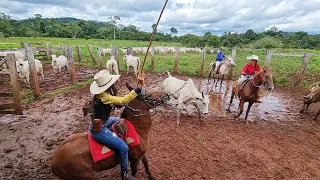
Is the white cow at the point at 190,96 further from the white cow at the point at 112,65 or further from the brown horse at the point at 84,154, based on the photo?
the white cow at the point at 112,65

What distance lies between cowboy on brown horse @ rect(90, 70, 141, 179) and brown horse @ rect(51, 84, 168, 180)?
0.79ft

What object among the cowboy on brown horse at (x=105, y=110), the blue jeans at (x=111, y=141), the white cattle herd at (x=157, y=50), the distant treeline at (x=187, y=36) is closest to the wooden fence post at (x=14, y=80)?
the cowboy on brown horse at (x=105, y=110)

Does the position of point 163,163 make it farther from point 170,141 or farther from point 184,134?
point 184,134

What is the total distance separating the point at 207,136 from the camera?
6.45 meters

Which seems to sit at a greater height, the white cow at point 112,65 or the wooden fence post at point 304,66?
the wooden fence post at point 304,66

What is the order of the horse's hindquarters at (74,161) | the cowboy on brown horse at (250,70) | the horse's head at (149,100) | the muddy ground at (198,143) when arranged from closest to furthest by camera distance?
the horse's hindquarters at (74,161), the horse's head at (149,100), the muddy ground at (198,143), the cowboy on brown horse at (250,70)

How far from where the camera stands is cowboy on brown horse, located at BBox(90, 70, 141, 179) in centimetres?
333

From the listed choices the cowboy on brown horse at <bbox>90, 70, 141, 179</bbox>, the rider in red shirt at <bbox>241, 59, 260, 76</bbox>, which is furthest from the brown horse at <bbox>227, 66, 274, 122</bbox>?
the cowboy on brown horse at <bbox>90, 70, 141, 179</bbox>

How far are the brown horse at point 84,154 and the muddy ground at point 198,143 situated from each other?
1.18 metres

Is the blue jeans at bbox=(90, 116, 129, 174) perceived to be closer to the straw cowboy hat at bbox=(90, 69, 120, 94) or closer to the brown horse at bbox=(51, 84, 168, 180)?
the brown horse at bbox=(51, 84, 168, 180)

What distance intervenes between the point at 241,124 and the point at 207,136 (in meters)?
1.77

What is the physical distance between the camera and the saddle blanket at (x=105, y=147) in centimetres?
335

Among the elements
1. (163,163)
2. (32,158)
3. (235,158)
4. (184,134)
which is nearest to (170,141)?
(184,134)

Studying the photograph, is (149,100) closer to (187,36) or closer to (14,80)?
(14,80)
